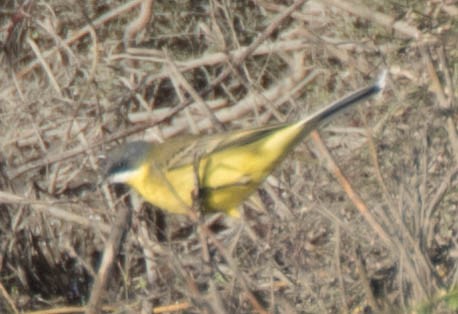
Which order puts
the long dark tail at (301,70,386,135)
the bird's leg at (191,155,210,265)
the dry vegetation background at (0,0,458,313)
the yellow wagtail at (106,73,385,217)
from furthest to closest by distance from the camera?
1. the yellow wagtail at (106,73,385,217)
2. the long dark tail at (301,70,386,135)
3. the dry vegetation background at (0,0,458,313)
4. the bird's leg at (191,155,210,265)

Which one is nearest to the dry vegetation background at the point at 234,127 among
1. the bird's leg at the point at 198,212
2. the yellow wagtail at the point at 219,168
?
the bird's leg at the point at 198,212

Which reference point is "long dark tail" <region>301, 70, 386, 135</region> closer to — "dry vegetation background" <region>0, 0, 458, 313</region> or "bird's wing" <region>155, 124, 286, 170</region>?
"dry vegetation background" <region>0, 0, 458, 313</region>

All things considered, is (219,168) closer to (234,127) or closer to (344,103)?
(344,103)

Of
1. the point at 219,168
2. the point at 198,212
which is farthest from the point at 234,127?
the point at 198,212

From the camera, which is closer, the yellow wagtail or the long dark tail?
the long dark tail

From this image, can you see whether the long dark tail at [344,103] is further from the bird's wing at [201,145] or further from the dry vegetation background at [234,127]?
the bird's wing at [201,145]

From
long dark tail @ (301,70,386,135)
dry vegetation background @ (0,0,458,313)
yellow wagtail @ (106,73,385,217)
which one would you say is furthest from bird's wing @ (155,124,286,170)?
long dark tail @ (301,70,386,135)
